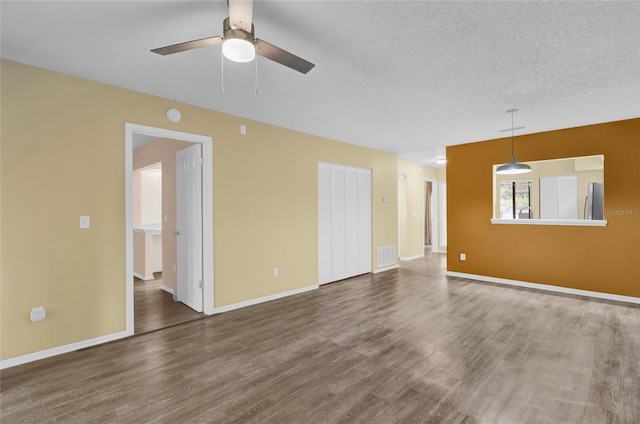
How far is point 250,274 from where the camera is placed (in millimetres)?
4297

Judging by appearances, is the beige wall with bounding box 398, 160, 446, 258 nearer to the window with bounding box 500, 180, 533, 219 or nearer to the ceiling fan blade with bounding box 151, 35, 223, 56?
the window with bounding box 500, 180, 533, 219

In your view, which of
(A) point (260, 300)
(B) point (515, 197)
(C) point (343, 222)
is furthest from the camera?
(B) point (515, 197)

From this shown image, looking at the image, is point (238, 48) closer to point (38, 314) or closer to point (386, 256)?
point (38, 314)

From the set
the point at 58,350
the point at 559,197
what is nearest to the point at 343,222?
the point at 58,350

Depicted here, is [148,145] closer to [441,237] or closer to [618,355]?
[618,355]

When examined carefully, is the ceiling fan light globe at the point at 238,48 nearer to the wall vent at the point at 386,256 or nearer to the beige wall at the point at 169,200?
the beige wall at the point at 169,200

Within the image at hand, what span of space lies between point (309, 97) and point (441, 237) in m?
7.79

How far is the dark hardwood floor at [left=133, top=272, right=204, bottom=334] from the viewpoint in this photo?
3.59 metres

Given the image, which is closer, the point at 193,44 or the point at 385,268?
the point at 193,44

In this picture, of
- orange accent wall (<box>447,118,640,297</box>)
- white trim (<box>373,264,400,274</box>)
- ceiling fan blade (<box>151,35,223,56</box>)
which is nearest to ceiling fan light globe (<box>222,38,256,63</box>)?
ceiling fan blade (<box>151,35,223,56</box>)

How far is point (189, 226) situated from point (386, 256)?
13.9 ft

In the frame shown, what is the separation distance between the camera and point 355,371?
2520 mm

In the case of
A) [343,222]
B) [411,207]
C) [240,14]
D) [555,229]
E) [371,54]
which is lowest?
[555,229]

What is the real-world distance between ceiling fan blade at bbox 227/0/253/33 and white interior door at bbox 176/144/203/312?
2.47m
